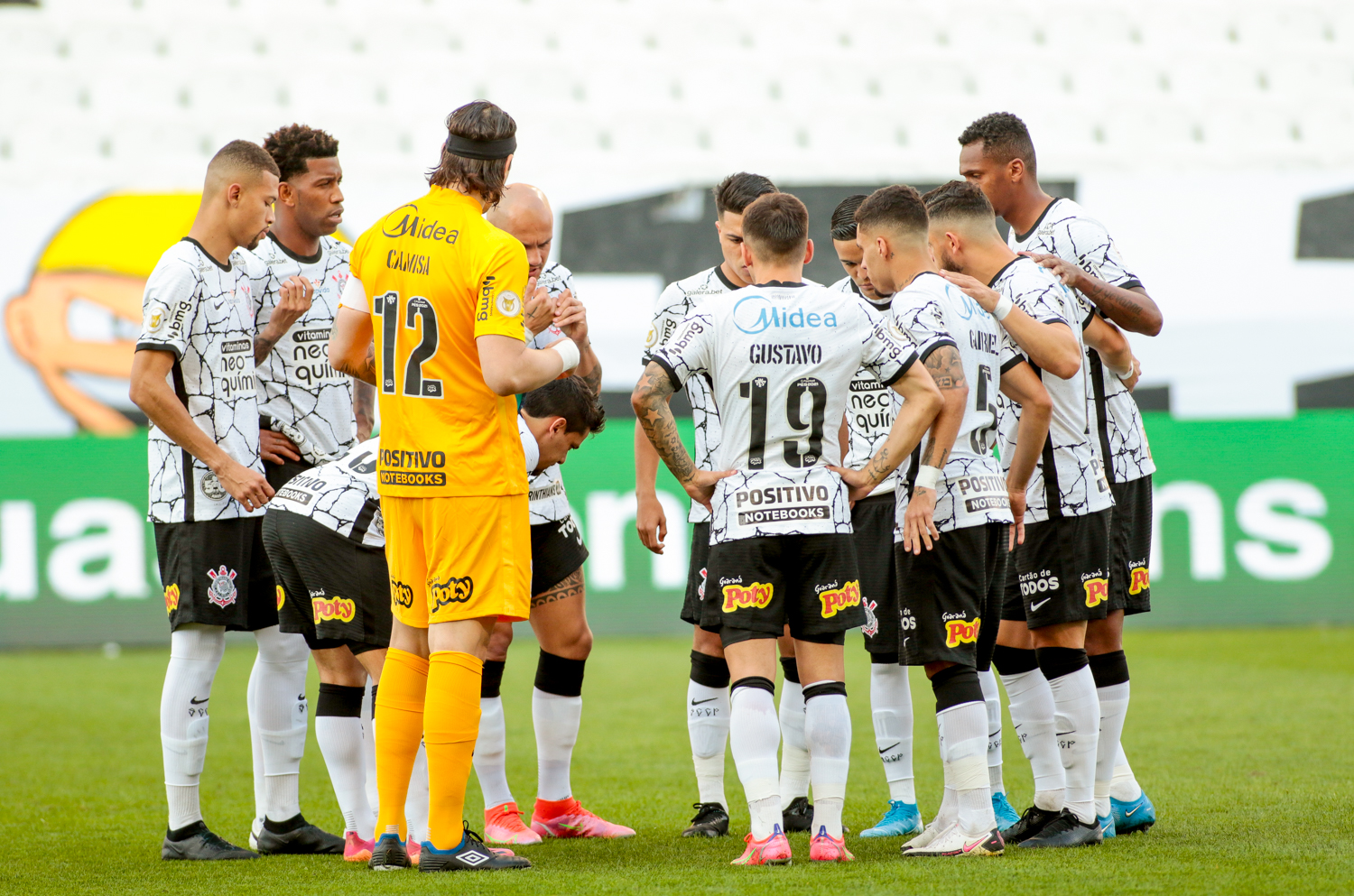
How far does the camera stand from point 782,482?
4.02 meters

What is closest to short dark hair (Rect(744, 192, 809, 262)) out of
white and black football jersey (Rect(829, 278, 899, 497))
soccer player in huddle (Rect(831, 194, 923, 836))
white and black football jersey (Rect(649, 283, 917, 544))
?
white and black football jersey (Rect(649, 283, 917, 544))

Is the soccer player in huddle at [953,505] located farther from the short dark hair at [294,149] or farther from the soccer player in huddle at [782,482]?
the short dark hair at [294,149]

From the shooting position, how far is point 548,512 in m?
4.94

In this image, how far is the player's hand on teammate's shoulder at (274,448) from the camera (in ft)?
16.2

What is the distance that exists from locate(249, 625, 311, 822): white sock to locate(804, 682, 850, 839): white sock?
175 cm

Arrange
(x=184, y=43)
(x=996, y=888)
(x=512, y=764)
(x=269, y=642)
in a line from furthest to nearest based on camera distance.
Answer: (x=184, y=43)
(x=512, y=764)
(x=269, y=642)
(x=996, y=888)

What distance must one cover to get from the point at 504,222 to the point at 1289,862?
3.29m

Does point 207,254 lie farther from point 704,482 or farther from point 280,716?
point 704,482

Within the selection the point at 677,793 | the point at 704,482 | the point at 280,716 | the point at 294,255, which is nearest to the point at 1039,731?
the point at 704,482

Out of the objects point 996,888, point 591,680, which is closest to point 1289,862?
point 996,888

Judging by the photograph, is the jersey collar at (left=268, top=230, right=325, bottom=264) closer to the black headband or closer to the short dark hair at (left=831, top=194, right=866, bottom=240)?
the black headband

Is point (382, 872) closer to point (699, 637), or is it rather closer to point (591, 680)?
point (699, 637)

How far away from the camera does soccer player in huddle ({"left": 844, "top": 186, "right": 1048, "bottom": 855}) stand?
13.4 feet

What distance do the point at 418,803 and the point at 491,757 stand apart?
18.9 inches
